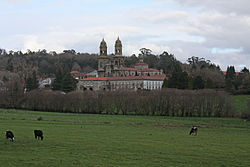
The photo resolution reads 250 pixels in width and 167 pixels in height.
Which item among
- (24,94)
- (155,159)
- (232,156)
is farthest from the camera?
(24,94)

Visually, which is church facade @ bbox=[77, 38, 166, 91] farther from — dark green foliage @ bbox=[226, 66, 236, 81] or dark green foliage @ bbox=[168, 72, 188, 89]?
dark green foliage @ bbox=[168, 72, 188, 89]

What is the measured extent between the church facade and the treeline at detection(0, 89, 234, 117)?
4290 cm

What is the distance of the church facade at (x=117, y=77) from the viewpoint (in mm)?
128775

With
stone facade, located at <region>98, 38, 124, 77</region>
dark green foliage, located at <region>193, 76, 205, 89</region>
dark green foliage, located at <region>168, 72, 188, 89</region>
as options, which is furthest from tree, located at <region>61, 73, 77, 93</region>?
dark green foliage, located at <region>193, 76, 205, 89</region>

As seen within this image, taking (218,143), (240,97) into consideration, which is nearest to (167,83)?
(240,97)

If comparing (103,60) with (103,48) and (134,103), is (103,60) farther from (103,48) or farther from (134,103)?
(134,103)

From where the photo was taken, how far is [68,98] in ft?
273

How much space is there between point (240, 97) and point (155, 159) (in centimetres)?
8487

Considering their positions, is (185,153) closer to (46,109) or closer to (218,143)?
(218,143)

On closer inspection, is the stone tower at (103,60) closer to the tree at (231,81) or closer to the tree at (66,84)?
the tree at (66,84)

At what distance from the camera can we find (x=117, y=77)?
133750mm

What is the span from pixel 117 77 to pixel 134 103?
59256 mm

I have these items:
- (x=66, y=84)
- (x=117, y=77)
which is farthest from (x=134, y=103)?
(x=117, y=77)

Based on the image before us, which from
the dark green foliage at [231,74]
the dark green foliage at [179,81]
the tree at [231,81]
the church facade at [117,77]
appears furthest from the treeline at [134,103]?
the dark green foliage at [231,74]
